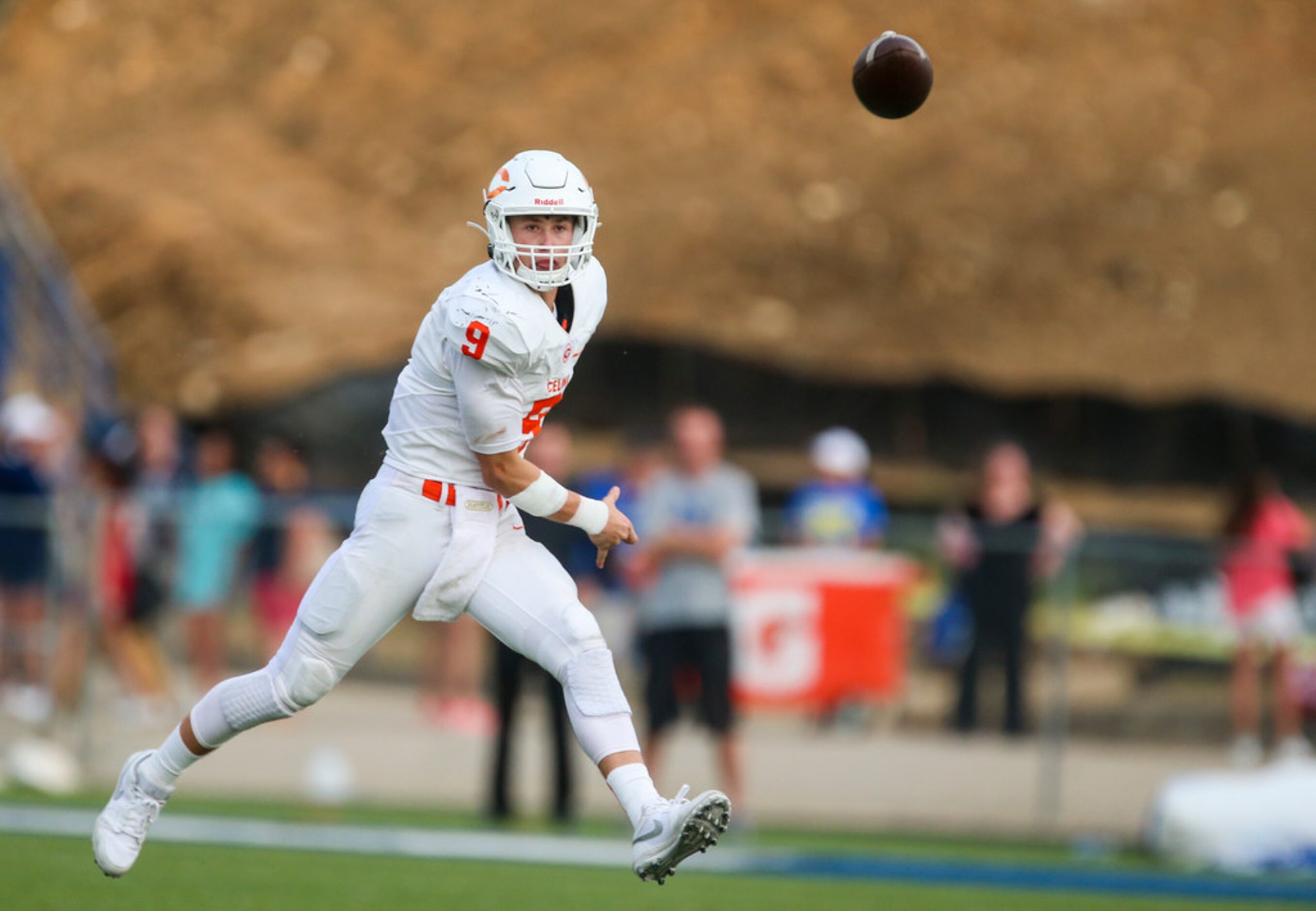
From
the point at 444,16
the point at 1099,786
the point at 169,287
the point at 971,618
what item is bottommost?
the point at 1099,786

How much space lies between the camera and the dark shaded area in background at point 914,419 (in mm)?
16844

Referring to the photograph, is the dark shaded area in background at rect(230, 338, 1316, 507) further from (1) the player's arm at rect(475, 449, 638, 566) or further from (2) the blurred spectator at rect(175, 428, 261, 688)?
(1) the player's arm at rect(475, 449, 638, 566)

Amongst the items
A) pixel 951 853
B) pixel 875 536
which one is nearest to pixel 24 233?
pixel 875 536

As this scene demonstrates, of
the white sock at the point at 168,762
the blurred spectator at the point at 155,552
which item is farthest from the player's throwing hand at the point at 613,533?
the blurred spectator at the point at 155,552

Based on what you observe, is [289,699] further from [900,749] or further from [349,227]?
[349,227]

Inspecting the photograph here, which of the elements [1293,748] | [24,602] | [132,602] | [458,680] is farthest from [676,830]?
[24,602]

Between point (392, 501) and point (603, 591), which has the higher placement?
point (603, 591)

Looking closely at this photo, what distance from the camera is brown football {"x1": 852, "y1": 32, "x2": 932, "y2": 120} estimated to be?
5.19 metres

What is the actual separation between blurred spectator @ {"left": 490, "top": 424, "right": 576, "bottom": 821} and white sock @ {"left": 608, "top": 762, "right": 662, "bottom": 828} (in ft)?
12.6

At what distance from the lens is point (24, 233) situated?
50.5 feet

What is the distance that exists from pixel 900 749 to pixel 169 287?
13082mm

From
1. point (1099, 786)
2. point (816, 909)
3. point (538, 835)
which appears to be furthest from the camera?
point (1099, 786)

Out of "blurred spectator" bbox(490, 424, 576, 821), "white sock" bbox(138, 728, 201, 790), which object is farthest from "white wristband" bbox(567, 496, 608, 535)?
"blurred spectator" bbox(490, 424, 576, 821)

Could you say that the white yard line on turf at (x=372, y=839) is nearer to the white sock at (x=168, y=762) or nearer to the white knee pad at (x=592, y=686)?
the white sock at (x=168, y=762)
